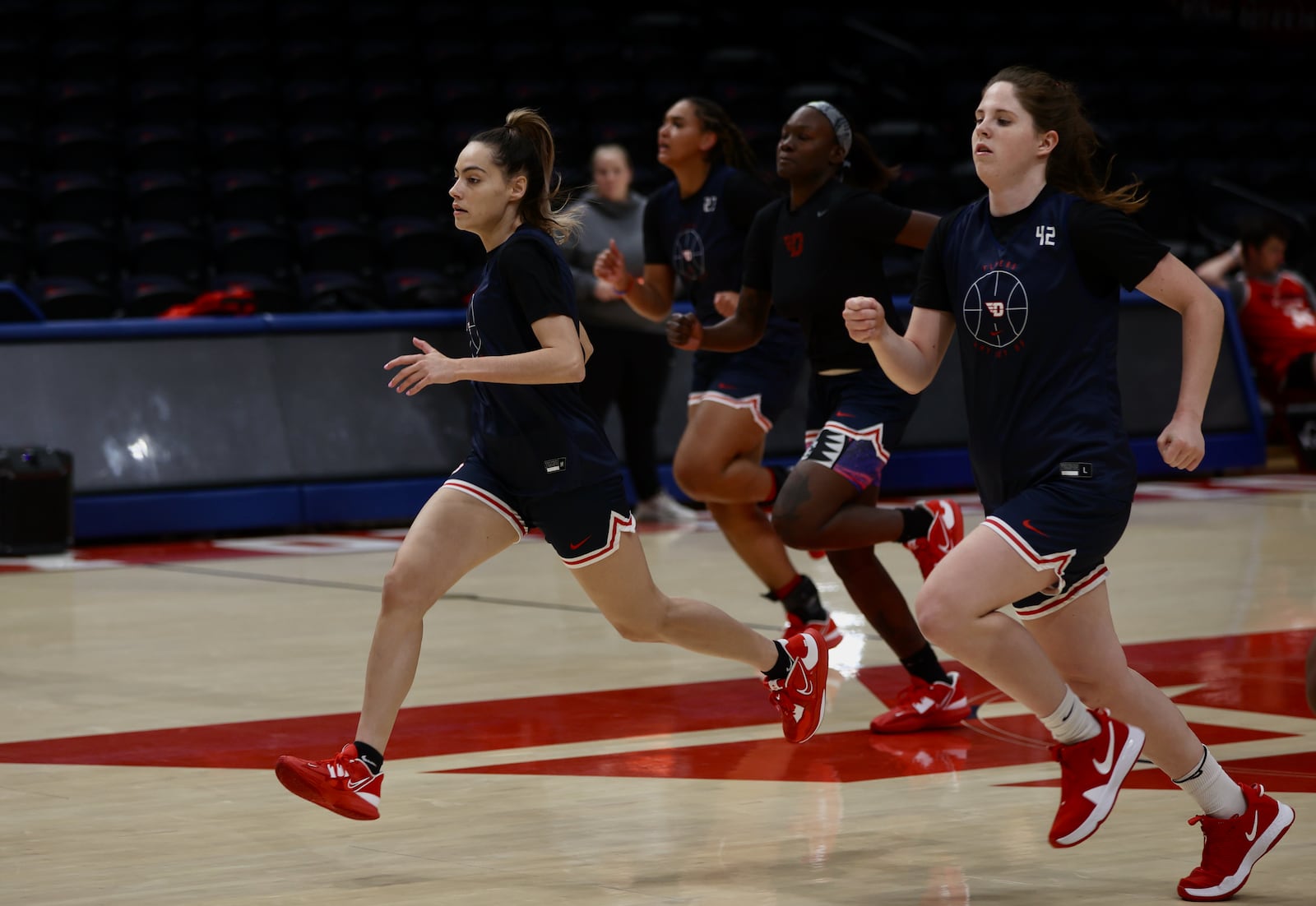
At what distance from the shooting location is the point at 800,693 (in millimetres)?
5160

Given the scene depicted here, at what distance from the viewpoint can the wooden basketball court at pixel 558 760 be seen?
408cm

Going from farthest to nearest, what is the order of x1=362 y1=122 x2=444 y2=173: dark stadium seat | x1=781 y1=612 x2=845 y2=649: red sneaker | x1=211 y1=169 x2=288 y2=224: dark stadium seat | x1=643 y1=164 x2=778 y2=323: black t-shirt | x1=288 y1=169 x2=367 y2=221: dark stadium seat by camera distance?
x1=362 y1=122 x2=444 y2=173: dark stadium seat, x1=288 y1=169 x2=367 y2=221: dark stadium seat, x1=211 y1=169 x2=288 y2=224: dark stadium seat, x1=643 y1=164 x2=778 y2=323: black t-shirt, x1=781 y1=612 x2=845 y2=649: red sneaker

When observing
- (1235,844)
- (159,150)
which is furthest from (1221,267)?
(1235,844)

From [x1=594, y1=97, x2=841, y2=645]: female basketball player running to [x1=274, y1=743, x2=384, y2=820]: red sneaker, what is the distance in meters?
2.64

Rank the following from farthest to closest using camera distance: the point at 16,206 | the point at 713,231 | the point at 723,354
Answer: the point at 16,206 → the point at 713,231 → the point at 723,354

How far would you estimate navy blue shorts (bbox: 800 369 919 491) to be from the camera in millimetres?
5996

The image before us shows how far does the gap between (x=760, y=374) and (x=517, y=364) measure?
270cm

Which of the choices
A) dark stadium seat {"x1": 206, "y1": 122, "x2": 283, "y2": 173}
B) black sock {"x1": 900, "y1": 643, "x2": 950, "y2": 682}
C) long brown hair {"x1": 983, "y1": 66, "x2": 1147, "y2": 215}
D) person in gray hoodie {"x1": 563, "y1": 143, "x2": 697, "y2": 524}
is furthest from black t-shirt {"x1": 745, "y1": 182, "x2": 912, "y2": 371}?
dark stadium seat {"x1": 206, "y1": 122, "x2": 283, "y2": 173}

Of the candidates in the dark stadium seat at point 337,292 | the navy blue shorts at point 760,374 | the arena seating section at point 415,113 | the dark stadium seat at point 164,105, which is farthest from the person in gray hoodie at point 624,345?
the dark stadium seat at point 164,105

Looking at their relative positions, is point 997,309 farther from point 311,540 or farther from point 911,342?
point 311,540

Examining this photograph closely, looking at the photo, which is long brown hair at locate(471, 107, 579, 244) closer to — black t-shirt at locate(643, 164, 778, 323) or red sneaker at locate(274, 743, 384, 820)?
red sneaker at locate(274, 743, 384, 820)

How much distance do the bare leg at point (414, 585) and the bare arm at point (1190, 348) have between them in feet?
5.41

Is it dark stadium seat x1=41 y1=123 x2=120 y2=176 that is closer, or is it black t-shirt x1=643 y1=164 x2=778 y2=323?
black t-shirt x1=643 y1=164 x2=778 y2=323

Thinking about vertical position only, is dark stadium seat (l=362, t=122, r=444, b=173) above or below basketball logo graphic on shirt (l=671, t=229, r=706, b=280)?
above
